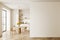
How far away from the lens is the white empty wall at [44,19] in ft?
22.8

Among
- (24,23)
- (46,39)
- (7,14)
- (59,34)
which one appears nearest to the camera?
(46,39)

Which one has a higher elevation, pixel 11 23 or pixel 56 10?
pixel 56 10

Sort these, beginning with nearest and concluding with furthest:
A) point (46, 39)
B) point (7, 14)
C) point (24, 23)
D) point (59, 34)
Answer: point (46, 39), point (59, 34), point (7, 14), point (24, 23)

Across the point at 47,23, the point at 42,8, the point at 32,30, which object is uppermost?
the point at 42,8

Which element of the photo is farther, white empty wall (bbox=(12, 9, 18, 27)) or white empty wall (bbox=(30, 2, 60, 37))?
white empty wall (bbox=(12, 9, 18, 27))

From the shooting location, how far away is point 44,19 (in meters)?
6.97

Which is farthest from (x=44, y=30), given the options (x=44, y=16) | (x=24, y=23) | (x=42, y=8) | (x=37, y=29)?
(x=24, y=23)

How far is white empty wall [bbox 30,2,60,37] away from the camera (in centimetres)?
696

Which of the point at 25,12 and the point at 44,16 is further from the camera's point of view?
the point at 25,12

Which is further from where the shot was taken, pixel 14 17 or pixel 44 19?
pixel 14 17

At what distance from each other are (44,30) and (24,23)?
224 inches

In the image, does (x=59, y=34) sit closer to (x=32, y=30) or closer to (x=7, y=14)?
(x=32, y=30)

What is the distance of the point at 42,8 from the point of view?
6973mm

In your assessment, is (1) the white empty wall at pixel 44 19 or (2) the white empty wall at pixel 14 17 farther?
(2) the white empty wall at pixel 14 17
